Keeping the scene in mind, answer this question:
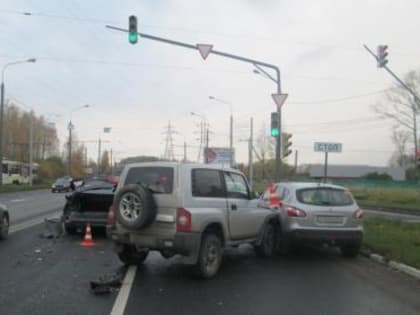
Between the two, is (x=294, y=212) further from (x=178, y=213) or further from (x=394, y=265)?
(x=178, y=213)

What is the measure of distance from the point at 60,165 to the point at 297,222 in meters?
91.9

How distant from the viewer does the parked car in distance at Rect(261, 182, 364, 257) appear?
10.7 meters

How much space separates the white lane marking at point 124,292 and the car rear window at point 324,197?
387cm

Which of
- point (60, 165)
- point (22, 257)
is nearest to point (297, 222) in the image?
point (22, 257)

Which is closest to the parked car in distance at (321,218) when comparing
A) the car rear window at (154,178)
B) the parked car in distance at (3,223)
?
the car rear window at (154,178)

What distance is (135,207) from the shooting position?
28.1 ft

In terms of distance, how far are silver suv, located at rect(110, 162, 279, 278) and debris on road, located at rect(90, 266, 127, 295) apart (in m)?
0.69

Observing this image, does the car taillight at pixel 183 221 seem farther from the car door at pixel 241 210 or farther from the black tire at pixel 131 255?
the black tire at pixel 131 255

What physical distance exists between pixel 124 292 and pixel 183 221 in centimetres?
147

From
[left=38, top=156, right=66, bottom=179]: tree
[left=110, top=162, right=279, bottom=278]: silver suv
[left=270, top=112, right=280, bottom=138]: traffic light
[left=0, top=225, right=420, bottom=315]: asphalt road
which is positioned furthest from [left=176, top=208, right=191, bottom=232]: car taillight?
[left=38, top=156, right=66, bottom=179]: tree

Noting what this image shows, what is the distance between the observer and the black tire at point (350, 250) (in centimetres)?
1103

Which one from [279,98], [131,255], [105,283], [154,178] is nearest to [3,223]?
[131,255]

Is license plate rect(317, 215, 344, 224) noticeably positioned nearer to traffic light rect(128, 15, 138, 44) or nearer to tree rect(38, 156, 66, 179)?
traffic light rect(128, 15, 138, 44)

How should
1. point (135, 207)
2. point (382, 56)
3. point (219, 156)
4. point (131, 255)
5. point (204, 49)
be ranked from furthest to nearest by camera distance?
point (219, 156) → point (382, 56) → point (204, 49) → point (131, 255) → point (135, 207)
